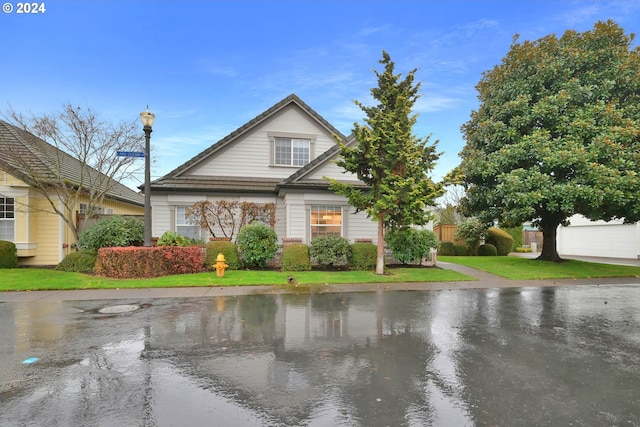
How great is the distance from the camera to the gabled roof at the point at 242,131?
16797 mm

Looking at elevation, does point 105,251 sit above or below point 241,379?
above

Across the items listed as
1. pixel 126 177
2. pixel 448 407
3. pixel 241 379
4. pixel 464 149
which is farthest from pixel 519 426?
pixel 126 177

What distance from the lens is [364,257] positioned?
1403 cm

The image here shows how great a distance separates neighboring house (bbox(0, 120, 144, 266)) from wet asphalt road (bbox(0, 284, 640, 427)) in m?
8.06

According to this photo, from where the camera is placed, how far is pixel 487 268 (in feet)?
48.9

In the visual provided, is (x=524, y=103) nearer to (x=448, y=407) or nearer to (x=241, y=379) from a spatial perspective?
(x=448, y=407)

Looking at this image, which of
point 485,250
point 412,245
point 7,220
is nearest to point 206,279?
point 412,245

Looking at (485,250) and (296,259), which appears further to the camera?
(485,250)

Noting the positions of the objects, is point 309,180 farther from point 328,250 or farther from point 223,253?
point 223,253

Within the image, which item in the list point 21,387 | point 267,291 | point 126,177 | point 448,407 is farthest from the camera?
point 126,177

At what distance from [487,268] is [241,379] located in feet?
45.5

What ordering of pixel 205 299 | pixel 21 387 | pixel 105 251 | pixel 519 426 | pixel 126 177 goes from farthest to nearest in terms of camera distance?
Answer: pixel 126 177 → pixel 105 251 → pixel 205 299 → pixel 21 387 → pixel 519 426

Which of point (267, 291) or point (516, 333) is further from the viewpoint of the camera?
point (267, 291)

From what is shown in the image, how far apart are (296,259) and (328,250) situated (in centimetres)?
140
